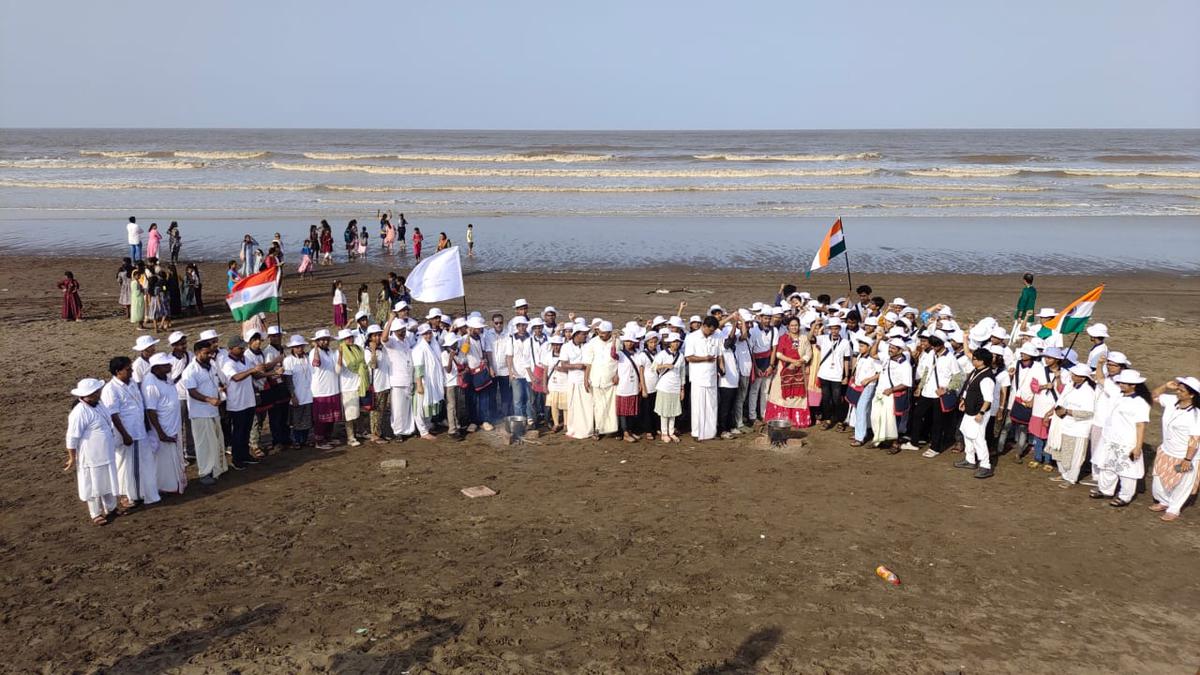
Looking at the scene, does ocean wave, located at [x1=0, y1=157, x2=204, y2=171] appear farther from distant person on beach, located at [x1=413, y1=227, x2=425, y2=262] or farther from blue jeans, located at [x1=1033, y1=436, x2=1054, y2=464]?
blue jeans, located at [x1=1033, y1=436, x2=1054, y2=464]

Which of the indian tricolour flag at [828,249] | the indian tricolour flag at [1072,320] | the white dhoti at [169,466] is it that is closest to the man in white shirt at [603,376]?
the white dhoti at [169,466]

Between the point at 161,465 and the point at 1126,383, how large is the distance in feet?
33.9

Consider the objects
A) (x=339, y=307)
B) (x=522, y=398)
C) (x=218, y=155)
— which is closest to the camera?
(x=522, y=398)

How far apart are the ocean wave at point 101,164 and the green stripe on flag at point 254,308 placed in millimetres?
55640

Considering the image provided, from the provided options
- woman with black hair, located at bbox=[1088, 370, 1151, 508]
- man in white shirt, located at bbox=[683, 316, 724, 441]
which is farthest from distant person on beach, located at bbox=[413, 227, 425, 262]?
woman with black hair, located at bbox=[1088, 370, 1151, 508]

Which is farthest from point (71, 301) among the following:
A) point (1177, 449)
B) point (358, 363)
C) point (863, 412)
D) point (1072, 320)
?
point (1177, 449)

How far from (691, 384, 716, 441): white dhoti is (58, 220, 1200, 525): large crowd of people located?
0.03 meters

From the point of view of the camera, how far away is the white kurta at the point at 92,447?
28.0 feet

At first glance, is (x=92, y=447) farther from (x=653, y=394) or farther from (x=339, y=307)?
(x=339, y=307)

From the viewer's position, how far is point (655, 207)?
40.5 meters

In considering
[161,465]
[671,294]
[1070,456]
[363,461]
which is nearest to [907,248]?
[671,294]

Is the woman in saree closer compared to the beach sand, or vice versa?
the beach sand

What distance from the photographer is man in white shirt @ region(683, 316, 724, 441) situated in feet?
37.3

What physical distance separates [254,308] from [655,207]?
30343 mm
